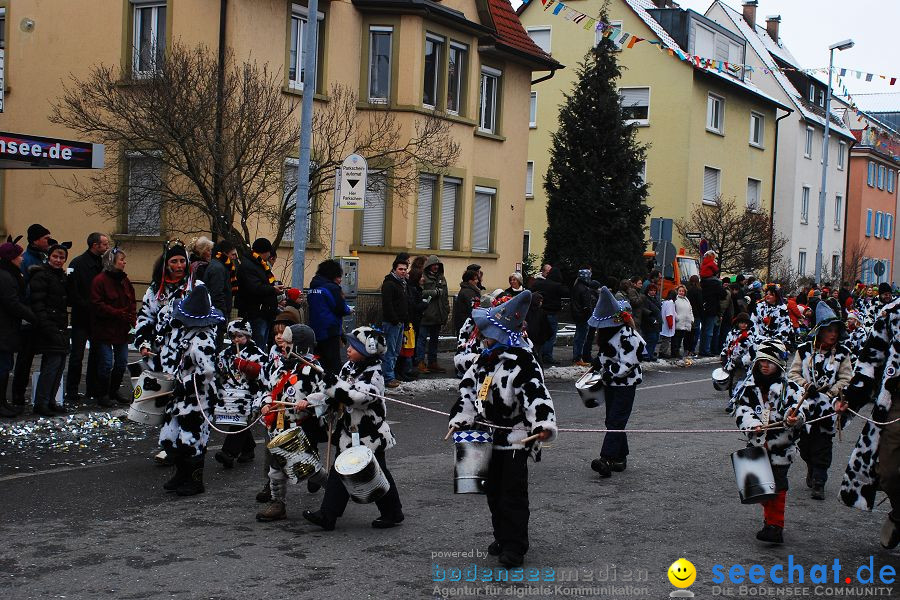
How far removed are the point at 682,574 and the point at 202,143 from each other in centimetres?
1237

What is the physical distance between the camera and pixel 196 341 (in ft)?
27.2

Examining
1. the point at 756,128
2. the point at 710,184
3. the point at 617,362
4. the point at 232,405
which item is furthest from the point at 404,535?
the point at 756,128

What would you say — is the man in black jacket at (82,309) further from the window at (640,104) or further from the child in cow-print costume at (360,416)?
the window at (640,104)

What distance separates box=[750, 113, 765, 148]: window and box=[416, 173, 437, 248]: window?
24.1m

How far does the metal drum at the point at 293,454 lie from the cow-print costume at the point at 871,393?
351 centimetres

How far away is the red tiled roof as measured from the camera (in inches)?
1008

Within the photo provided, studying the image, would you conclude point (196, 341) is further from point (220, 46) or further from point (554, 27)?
point (554, 27)

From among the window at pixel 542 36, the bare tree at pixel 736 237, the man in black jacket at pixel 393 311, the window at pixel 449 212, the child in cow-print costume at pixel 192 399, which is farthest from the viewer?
the window at pixel 542 36

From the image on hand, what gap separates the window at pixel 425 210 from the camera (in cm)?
2333

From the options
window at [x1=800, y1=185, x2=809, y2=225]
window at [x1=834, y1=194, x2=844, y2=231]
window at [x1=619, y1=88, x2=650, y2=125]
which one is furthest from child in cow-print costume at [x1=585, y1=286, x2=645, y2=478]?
window at [x1=834, y1=194, x2=844, y2=231]

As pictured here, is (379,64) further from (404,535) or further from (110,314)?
(404,535)

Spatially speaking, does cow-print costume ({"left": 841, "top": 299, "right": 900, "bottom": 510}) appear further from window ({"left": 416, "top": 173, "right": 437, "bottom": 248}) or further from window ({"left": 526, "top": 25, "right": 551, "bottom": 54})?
window ({"left": 526, "top": 25, "right": 551, "bottom": 54})

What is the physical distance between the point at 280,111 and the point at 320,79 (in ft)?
13.3

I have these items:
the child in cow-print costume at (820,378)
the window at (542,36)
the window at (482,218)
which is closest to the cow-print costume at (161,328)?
the child in cow-print costume at (820,378)
